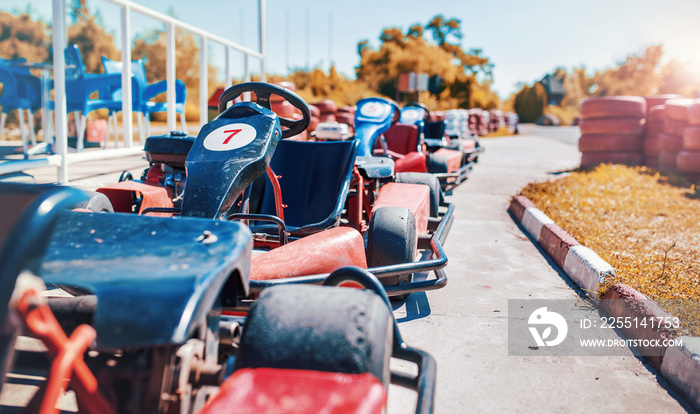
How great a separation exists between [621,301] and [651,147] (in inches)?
271

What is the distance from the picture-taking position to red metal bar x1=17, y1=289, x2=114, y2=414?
2.94 ft

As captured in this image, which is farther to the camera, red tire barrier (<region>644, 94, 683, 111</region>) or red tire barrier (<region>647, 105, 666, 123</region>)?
red tire barrier (<region>644, 94, 683, 111</region>)

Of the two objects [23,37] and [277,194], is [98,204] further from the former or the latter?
[23,37]

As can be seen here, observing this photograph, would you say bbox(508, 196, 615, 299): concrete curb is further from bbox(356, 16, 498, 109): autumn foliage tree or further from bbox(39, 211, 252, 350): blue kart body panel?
bbox(356, 16, 498, 109): autumn foliage tree

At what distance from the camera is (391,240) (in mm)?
2535

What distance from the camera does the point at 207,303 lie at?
1.09 meters

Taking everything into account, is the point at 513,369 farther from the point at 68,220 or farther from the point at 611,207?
the point at 611,207

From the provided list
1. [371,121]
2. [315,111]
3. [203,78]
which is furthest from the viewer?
[315,111]

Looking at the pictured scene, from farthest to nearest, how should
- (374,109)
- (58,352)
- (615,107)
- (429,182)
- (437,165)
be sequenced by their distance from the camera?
(615,107)
(437,165)
(374,109)
(429,182)
(58,352)

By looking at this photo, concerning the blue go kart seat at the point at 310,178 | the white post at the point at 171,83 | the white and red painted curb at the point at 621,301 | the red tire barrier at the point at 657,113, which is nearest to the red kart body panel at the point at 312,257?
the blue go kart seat at the point at 310,178

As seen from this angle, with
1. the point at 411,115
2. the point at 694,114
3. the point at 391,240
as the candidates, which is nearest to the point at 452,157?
the point at 411,115

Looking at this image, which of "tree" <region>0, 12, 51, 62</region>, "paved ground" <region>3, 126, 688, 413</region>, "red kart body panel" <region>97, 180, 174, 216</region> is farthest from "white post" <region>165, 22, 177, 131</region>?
"tree" <region>0, 12, 51, 62</region>

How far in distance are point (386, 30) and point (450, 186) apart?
2999cm

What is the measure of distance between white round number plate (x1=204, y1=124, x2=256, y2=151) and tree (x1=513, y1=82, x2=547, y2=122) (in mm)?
49272
